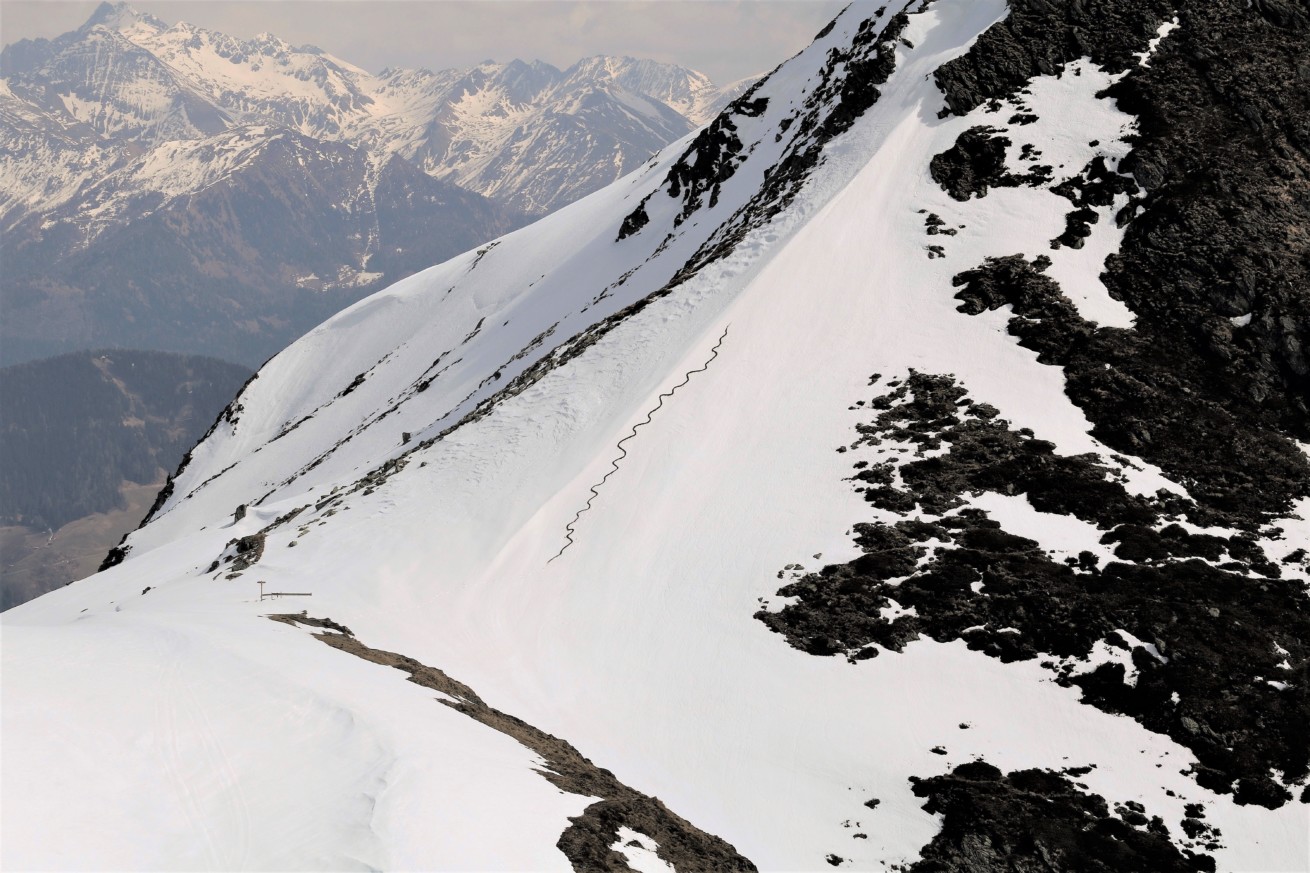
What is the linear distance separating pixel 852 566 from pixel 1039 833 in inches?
490

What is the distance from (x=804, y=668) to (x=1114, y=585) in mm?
11654

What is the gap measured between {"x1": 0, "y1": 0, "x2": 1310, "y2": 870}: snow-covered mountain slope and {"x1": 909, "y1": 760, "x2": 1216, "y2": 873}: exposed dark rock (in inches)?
4.3

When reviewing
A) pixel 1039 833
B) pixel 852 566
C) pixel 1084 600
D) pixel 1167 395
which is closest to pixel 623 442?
pixel 852 566

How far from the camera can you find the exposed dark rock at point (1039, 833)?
24531 mm

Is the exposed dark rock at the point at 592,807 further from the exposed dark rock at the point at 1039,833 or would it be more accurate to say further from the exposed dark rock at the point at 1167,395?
the exposed dark rock at the point at 1167,395

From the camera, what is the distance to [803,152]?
72.9 m

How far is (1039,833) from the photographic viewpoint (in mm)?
25250

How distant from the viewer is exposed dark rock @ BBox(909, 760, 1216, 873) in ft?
80.5

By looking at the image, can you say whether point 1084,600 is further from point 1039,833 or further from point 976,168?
point 976,168

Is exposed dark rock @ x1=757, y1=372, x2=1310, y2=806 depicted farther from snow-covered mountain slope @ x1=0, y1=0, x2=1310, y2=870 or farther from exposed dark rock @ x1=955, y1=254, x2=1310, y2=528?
exposed dark rock @ x1=955, y1=254, x2=1310, y2=528

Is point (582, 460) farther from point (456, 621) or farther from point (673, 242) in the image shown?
point (673, 242)

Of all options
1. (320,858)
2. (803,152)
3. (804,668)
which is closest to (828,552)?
(804,668)

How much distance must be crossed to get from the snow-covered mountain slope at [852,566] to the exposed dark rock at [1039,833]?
0.36 feet

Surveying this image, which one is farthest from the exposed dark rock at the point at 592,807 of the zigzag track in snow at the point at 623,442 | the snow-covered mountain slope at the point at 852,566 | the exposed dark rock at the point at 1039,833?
the zigzag track in snow at the point at 623,442
